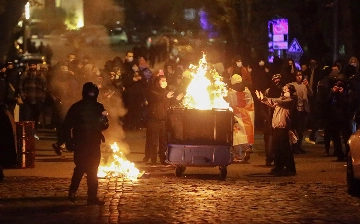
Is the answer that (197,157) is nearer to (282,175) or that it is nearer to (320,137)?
(282,175)

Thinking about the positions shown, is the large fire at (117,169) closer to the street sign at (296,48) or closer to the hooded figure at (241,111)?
the hooded figure at (241,111)

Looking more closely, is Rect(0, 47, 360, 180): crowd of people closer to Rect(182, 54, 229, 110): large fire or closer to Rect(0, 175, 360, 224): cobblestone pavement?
Rect(182, 54, 229, 110): large fire

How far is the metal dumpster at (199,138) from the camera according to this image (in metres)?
14.9

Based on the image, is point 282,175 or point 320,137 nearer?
point 282,175

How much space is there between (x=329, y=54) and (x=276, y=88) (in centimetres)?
2099

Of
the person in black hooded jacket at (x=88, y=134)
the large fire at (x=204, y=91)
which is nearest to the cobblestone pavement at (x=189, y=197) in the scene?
the person in black hooded jacket at (x=88, y=134)

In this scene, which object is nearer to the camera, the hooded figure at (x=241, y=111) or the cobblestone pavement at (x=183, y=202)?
the cobblestone pavement at (x=183, y=202)

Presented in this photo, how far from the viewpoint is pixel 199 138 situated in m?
15.2

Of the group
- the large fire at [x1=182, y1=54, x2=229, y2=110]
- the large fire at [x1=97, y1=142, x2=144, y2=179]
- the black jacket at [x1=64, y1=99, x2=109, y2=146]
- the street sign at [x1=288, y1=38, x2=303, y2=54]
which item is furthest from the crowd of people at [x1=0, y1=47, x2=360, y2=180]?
the street sign at [x1=288, y1=38, x2=303, y2=54]

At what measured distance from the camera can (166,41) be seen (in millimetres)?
36000

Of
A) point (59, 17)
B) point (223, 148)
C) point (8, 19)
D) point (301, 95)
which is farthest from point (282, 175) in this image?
point (59, 17)

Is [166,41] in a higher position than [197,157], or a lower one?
higher

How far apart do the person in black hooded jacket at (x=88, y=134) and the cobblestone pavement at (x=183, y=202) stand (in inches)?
16.8

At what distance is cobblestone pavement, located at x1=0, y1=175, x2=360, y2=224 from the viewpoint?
11266 mm
